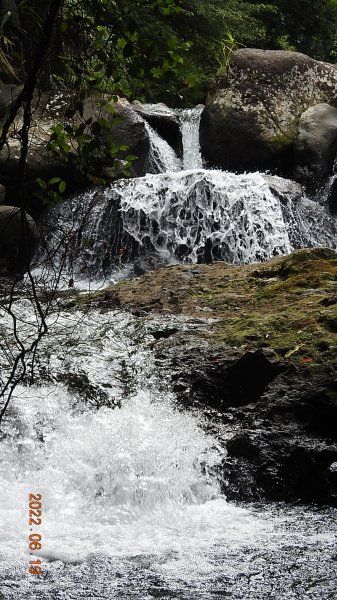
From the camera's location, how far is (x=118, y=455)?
4.35 metres

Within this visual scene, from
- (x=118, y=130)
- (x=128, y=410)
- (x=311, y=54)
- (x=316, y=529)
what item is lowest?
(x=316, y=529)

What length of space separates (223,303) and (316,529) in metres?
2.37

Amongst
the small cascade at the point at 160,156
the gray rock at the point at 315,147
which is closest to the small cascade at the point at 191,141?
the small cascade at the point at 160,156

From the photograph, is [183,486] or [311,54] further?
[311,54]

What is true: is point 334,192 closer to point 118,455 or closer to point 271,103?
point 271,103

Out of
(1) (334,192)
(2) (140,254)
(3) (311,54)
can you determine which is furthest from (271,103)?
(3) (311,54)

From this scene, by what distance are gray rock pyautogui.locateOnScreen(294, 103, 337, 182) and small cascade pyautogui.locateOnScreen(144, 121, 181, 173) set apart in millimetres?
2223

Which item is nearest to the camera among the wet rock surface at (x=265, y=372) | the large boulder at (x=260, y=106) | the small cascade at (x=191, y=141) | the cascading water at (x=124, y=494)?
the cascading water at (x=124, y=494)
